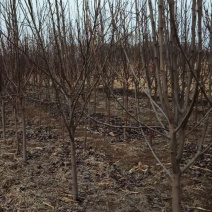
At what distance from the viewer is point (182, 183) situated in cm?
350

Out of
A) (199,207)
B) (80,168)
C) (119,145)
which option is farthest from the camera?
(119,145)

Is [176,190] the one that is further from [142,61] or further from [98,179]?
[98,179]

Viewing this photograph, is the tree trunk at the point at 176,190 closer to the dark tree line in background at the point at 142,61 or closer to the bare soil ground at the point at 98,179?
the dark tree line in background at the point at 142,61

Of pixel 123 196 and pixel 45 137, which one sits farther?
pixel 45 137

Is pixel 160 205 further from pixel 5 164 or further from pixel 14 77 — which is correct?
pixel 14 77

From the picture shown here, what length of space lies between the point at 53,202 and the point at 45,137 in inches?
110

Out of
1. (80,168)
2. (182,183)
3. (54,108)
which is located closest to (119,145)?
(80,168)

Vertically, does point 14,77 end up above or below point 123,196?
above

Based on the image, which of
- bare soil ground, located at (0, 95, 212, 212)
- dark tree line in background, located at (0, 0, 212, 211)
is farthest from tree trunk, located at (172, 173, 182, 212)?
bare soil ground, located at (0, 95, 212, 212)

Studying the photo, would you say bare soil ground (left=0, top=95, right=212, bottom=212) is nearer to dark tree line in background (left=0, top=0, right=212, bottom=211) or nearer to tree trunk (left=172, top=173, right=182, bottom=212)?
dark tree line in background (left=0, top=0, right=212, bottom=211)

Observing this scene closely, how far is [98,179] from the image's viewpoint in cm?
363

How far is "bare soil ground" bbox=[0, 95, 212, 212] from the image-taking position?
9.78 feet

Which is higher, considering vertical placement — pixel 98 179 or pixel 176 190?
pixel 176 190

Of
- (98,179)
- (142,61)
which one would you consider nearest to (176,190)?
(142,61)
